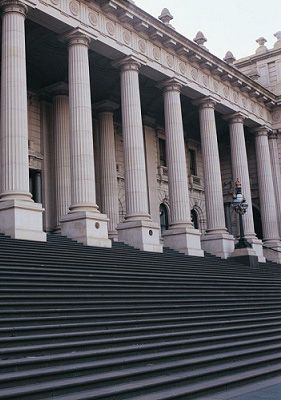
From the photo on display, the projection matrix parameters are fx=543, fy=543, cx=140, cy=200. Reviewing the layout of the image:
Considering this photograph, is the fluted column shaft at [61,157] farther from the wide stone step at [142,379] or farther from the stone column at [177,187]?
the wide stone step at [142,379]

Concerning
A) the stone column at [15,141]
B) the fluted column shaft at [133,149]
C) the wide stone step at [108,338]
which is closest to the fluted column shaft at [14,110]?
the stone column at [15,141]

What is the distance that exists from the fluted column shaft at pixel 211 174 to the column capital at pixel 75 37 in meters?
9.66

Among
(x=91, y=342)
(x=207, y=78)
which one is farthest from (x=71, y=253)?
(x=207, y=78)

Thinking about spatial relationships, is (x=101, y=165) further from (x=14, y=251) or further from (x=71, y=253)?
(x=14, y=251)

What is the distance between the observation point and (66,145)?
2639cm

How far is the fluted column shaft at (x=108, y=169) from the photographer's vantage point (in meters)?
29.2

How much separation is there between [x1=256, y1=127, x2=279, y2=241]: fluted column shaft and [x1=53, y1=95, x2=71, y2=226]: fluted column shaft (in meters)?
13.8

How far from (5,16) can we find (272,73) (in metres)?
22.9

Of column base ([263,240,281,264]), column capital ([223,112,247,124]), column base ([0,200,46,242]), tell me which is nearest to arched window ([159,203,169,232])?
column base ([263,240,281,264])

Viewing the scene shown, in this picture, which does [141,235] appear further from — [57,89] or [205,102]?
[205,102]

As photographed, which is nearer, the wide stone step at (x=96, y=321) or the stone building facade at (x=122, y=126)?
the wide stone step at (x=96, y=321)

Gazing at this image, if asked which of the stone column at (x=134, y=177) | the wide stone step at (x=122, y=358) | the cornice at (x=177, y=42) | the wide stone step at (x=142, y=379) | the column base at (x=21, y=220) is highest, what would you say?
the cornice at (x=177, y=42)

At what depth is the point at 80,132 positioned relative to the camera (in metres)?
20.9

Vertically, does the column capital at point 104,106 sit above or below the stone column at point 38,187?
above
